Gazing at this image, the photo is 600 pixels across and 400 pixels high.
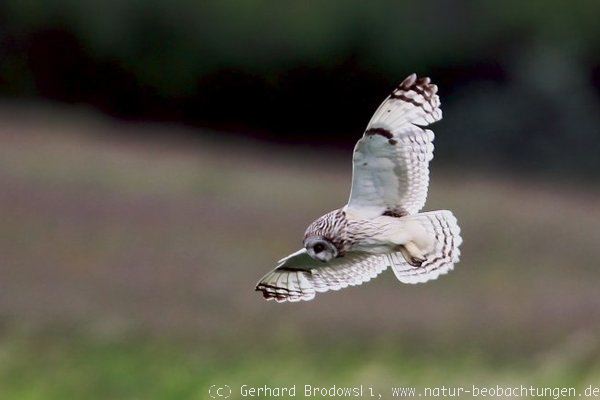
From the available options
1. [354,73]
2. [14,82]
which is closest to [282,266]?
[354,73]

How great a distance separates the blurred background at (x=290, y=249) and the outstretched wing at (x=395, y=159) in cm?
37

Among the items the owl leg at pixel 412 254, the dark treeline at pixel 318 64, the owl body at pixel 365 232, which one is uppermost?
the dark treeline at pixel 318 64

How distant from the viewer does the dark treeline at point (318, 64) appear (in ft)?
69.5

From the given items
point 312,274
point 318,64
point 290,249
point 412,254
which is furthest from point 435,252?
point 318,64

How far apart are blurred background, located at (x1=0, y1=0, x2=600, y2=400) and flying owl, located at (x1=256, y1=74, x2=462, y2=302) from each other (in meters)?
0.38

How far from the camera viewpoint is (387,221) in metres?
1.71

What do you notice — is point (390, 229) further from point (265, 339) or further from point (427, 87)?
point (265, 339)

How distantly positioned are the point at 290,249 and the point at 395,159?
486 cm

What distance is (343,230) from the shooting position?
68.9 inches

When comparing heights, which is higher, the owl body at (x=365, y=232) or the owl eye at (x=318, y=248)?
the owl body at (x=365, y=232)

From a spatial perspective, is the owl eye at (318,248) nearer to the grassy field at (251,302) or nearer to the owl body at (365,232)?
the owl body at (365,232)

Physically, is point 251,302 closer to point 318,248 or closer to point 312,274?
point 312,274

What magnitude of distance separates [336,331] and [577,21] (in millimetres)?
17079

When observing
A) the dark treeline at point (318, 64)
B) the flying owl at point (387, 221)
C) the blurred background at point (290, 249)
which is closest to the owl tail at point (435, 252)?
the flying owl at point (387, 221)
